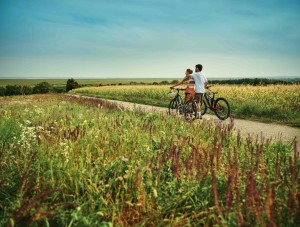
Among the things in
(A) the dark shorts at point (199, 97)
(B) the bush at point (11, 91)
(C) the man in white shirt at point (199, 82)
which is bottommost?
(B) the bush at point (11, 91)

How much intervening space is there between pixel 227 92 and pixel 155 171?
63.5ft

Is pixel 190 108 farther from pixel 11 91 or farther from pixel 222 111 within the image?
pixel 11 91

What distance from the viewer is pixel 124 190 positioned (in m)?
3.19

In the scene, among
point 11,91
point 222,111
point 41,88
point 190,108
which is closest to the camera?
point 190,108

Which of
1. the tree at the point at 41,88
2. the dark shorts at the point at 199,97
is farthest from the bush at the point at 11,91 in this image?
the dark shorts at the point at 199,97

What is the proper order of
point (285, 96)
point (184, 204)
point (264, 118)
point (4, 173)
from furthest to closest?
1. point (285, 96)
2. point (264, 118)
3. point (4, 173)
4. point (184, 204)

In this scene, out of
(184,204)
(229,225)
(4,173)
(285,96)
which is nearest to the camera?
(229,225)

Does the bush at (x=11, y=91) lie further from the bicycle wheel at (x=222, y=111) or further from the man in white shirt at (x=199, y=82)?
the man in white shirt at (x=199, y=82)

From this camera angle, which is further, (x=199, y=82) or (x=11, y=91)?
(x=11, y=91)

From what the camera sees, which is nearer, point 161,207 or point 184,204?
point 161,207

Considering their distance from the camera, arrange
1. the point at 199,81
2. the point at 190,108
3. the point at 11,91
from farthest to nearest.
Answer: the point at 11,91
the point at 190,108
the point at 199,81

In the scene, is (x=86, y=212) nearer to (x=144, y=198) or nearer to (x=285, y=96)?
(x=144, y=198)

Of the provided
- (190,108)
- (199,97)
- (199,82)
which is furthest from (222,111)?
(199,82)

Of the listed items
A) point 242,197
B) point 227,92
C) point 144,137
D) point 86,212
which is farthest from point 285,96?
point 86,212
